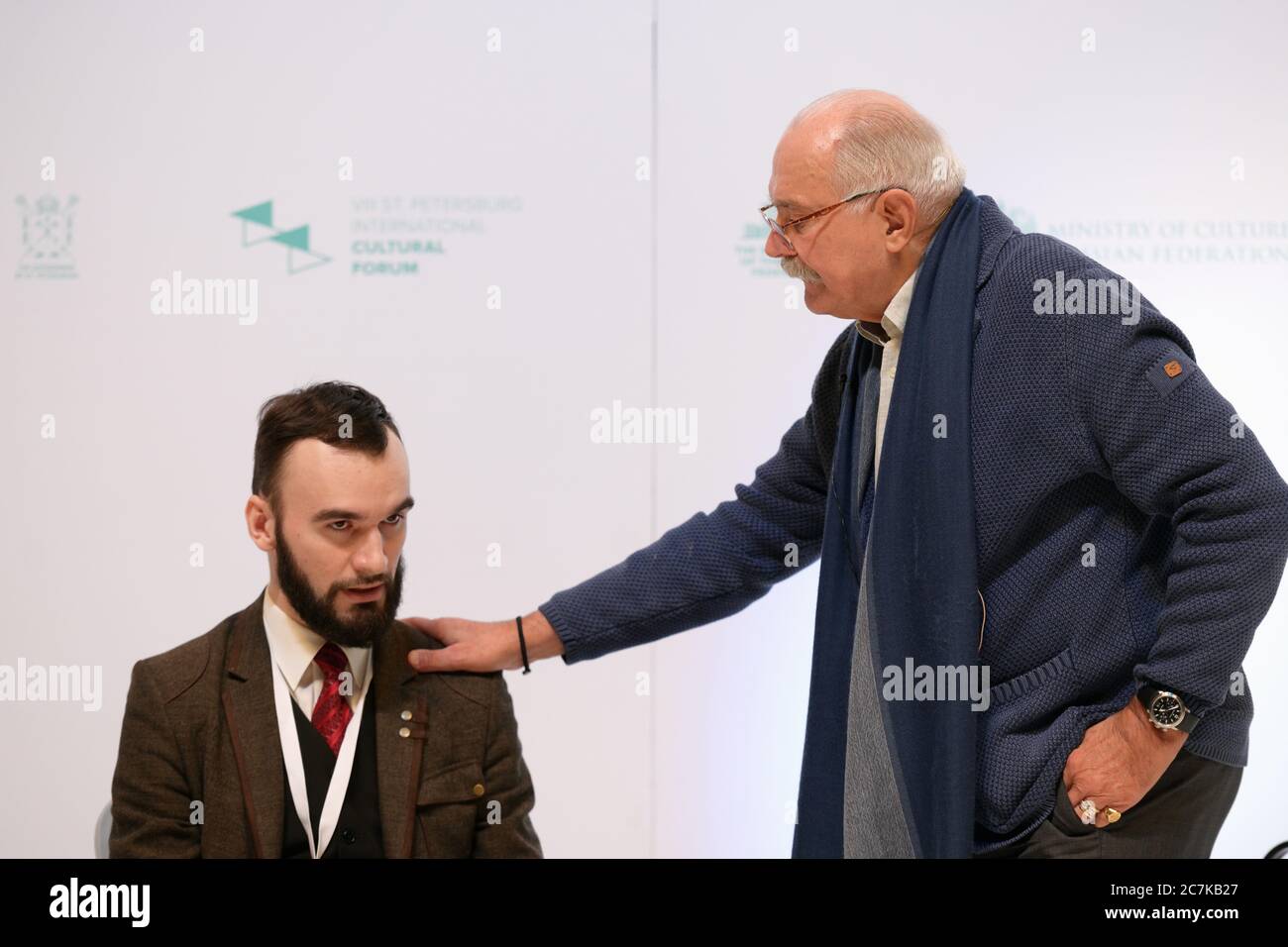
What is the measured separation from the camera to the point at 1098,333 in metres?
1.97

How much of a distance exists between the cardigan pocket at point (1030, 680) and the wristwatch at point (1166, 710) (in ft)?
0.51

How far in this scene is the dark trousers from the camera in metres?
1.99

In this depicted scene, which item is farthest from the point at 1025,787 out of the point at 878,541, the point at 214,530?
the point at 214,530

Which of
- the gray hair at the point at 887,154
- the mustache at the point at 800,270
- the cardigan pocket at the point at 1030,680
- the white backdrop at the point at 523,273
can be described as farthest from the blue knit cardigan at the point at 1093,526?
the white backdrop at the point at 523,273

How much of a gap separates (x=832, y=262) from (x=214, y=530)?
2.34m

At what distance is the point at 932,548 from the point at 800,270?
551 millimetres

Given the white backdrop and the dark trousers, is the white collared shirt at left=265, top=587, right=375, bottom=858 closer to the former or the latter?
the dark trousers

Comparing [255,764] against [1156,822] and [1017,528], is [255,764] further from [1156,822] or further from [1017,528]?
[1156,822]

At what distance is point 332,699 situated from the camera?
2.25 metres

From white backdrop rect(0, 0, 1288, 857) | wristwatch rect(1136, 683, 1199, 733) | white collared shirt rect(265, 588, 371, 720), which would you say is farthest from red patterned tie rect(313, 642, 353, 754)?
white backdrop rect(0, 0, 1288, 857)

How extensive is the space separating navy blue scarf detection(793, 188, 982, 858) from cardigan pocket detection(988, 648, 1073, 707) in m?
0.10

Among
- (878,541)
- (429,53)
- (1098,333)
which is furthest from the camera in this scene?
(429,53)

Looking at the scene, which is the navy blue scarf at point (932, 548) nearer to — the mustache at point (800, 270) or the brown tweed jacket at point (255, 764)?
the mustache at point (800, 270)

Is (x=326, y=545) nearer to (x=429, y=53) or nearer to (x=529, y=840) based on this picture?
(x=529, y=840)
